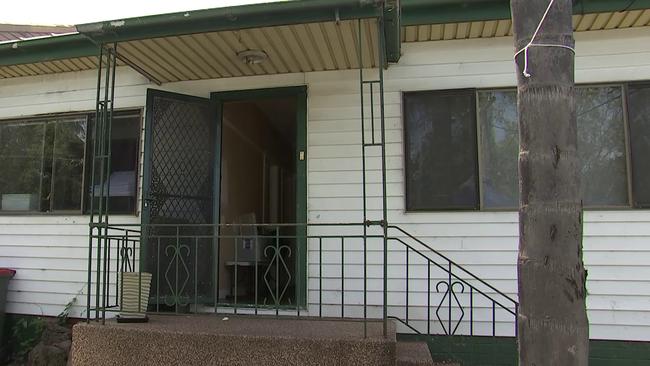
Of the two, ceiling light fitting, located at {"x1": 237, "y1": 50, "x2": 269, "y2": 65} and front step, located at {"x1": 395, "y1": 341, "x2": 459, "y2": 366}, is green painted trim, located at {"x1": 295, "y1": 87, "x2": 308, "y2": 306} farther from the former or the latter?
front step, located at {"x1": 395, "y1": 341, "x2": 459, "y2": 366}

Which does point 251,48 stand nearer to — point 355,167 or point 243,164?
point 355,167

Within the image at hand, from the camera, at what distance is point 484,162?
4918 mm

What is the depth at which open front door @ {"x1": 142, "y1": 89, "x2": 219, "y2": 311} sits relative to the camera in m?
4.96

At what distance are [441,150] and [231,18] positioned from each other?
7.57 ft

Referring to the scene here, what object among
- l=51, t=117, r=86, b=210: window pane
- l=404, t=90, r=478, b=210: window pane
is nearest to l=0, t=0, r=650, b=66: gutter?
l=404, t=90, r=478, b=210: window pane

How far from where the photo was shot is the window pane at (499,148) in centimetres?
485

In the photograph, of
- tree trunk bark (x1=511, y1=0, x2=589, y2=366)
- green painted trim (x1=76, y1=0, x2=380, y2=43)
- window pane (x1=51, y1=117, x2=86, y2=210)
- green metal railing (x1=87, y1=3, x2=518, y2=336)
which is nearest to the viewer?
tree trunk bark (x1=511, y1=0, x2=589, y2=366)

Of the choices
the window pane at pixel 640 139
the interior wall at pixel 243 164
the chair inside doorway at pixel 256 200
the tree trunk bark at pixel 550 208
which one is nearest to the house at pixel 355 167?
the window pane at pixel 640 139

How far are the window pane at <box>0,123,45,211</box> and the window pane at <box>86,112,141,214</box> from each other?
76 cm

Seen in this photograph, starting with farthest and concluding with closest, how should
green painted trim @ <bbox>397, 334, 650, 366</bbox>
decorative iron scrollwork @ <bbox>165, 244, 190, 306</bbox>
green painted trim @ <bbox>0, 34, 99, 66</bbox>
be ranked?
green painted trim @ <bbox>0, 34, 99, 66</bbox> < decorative iron scrollwork @ <bbox>165, 244, 190, 306</bbox> < green painted trim @ <bbox>397, 334, 650, 366</bbox>

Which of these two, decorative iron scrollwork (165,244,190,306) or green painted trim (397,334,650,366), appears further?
decorative iron scrollwork (165,244,190,306)

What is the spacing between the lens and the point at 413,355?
12.6 ft

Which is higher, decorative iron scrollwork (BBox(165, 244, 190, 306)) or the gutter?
the gutter

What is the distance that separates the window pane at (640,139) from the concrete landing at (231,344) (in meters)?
2.59
